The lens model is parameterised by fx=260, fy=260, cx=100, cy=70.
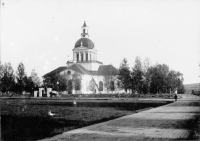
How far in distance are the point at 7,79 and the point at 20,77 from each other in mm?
6904

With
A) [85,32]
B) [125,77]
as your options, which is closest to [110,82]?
[125,77]

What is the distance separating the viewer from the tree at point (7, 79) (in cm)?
5744

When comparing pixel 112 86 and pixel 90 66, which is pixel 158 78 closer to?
pixel 112 86

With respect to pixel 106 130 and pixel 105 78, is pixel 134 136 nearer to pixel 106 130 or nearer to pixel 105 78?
pixel 106 130

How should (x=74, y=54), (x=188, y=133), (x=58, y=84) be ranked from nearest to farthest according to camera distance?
(x=188, y=133) < (x=58, y=84) < (x=74, y=54)

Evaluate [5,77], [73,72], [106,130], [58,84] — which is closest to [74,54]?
[73,72]

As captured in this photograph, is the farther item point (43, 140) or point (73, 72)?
point (73, 72)

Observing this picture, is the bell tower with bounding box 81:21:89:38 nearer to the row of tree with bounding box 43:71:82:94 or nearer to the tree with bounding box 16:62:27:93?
the row of tree with bounding box 43:71:82:94

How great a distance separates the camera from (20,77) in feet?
217

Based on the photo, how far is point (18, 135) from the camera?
8.93m

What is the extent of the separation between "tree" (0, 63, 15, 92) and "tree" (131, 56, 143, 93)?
92.2ft

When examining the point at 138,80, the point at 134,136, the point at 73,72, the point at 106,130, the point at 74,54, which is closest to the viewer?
the point at 134,136

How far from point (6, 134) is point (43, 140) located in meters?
2.12

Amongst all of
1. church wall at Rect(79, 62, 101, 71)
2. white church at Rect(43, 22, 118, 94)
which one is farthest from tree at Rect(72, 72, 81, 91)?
church wall at Rect(79, 62, 101, 71)
